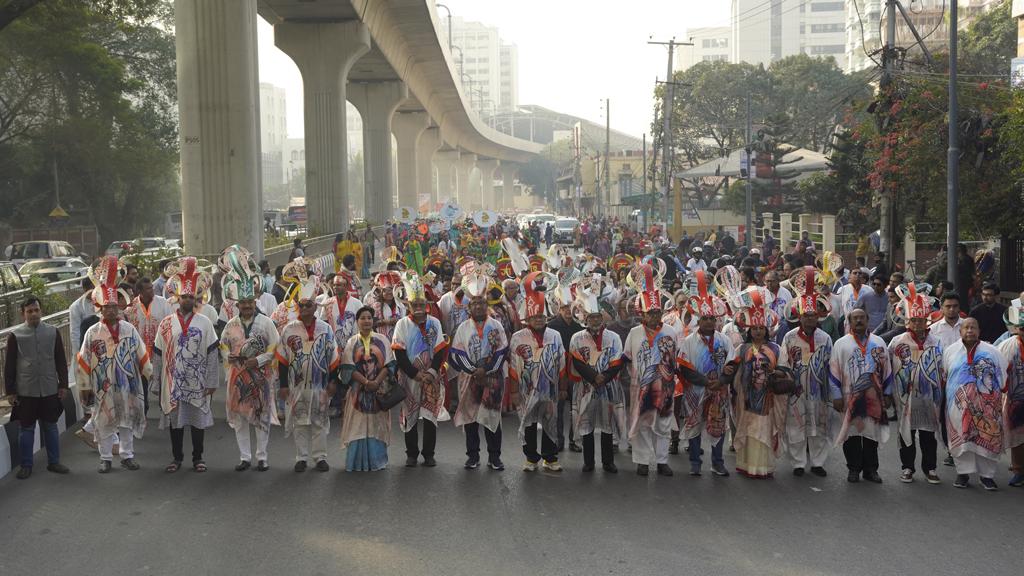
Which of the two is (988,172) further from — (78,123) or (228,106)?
(78,123)

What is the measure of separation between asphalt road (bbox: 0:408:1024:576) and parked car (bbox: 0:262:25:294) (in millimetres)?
9485

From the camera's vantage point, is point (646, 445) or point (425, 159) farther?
point (425, 159)

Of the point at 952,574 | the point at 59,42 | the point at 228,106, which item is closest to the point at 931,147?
the point at 228,106

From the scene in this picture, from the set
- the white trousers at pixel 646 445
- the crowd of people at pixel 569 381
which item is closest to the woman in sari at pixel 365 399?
the crowd of people at pixel 569 381

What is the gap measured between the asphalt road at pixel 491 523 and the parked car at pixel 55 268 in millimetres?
17711

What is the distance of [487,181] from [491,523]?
13708 cm

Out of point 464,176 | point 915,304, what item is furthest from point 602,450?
point 464,176

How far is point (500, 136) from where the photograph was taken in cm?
11594

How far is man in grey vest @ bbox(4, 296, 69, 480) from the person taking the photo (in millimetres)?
9664

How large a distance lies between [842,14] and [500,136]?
188 ft

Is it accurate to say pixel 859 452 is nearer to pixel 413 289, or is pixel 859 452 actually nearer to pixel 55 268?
pixel 413 289

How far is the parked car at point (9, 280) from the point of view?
60.8 ft

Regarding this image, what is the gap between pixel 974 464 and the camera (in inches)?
360

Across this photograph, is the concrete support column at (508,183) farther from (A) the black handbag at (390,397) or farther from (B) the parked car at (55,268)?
(A) the black handbag at (390,397)
